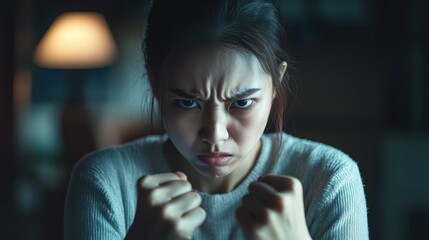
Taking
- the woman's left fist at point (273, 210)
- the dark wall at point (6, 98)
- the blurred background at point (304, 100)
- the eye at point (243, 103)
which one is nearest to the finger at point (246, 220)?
the woman's left fist at point (273, 210)

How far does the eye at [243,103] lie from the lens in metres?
0.69

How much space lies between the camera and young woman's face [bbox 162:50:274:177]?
2.23 feet

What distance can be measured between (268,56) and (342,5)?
1812mm

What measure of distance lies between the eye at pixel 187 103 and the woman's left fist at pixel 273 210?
12 cm

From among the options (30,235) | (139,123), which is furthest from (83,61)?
(30,235)

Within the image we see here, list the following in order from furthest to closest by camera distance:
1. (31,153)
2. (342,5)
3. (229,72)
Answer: (31,153)
(342,5)
(229,72)


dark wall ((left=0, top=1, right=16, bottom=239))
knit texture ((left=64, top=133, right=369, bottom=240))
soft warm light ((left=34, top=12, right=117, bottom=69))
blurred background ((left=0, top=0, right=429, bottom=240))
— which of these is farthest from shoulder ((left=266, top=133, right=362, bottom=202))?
dark wall ((left=0, top=1, right=16, bottom=239))

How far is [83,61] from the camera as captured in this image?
2479 millimetres

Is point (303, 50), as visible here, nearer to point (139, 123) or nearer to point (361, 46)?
point (361, 46)

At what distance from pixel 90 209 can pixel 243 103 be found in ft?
0.75

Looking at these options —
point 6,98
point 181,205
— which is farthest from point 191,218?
point 6,98

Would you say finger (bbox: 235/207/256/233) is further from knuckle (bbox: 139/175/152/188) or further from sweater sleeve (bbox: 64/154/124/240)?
sweater sleeve (bbox: 64/154/124/240)

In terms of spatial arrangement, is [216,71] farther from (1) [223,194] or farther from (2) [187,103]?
(1) [223,194]

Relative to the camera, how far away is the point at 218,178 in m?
0.83
